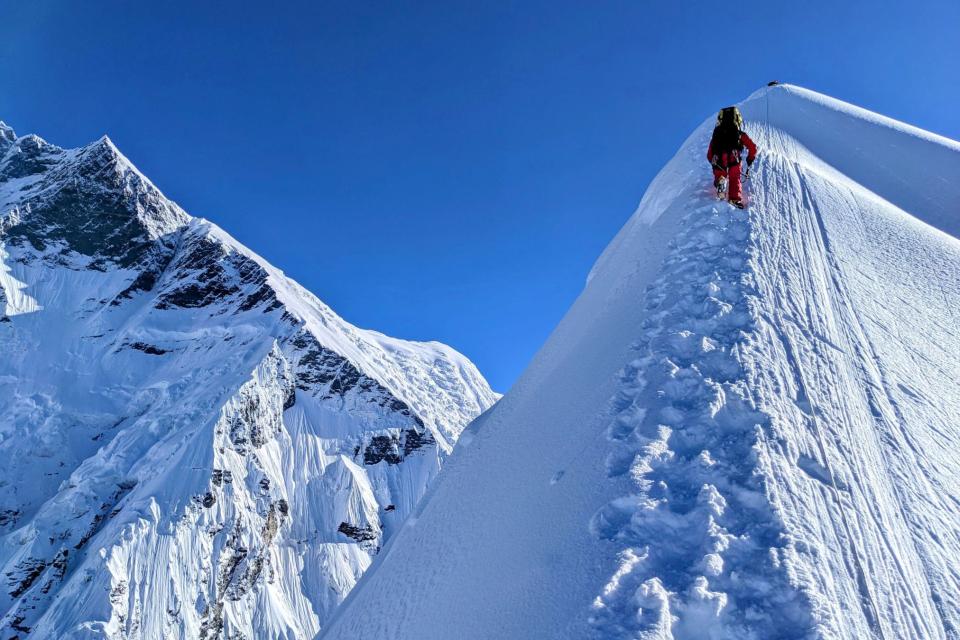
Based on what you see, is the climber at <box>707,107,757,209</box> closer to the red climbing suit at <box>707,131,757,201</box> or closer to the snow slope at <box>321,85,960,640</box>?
the red climbing suit at <box>707,131,757,201</box>

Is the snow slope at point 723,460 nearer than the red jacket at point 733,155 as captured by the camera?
Yes

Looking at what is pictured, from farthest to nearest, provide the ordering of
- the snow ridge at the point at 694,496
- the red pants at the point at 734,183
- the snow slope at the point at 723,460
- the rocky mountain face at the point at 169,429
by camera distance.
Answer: the rocky mountain face at the point at 169,429
the red pants at the point at 734,183
the snow slope at the point at 723,460
the snow ridge at the point at 694,496

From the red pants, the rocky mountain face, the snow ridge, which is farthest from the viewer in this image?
the rocky mountain face

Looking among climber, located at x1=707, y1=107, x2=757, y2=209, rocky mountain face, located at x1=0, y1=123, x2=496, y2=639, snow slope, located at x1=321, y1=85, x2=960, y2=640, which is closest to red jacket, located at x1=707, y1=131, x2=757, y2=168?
climber, located at x1=707, y1=107, x2=757, y2=209

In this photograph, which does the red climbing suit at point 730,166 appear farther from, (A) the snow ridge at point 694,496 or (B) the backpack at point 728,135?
(A) the snow ridge at point 694,496

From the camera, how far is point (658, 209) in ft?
29.1

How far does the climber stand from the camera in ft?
24.5

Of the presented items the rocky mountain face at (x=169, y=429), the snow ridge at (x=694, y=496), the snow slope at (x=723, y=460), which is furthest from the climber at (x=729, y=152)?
the rocky mountain face at (x=169, y=429)

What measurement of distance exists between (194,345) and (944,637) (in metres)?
103

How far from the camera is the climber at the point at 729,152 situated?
24.5 ft

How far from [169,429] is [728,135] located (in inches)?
3405

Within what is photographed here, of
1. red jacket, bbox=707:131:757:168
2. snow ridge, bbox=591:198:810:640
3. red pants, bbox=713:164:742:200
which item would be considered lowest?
snow ridge, bbox=591:198:810:640

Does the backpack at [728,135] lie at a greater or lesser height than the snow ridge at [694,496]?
greater

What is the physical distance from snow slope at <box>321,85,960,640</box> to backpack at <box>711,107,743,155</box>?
0.68 meters
